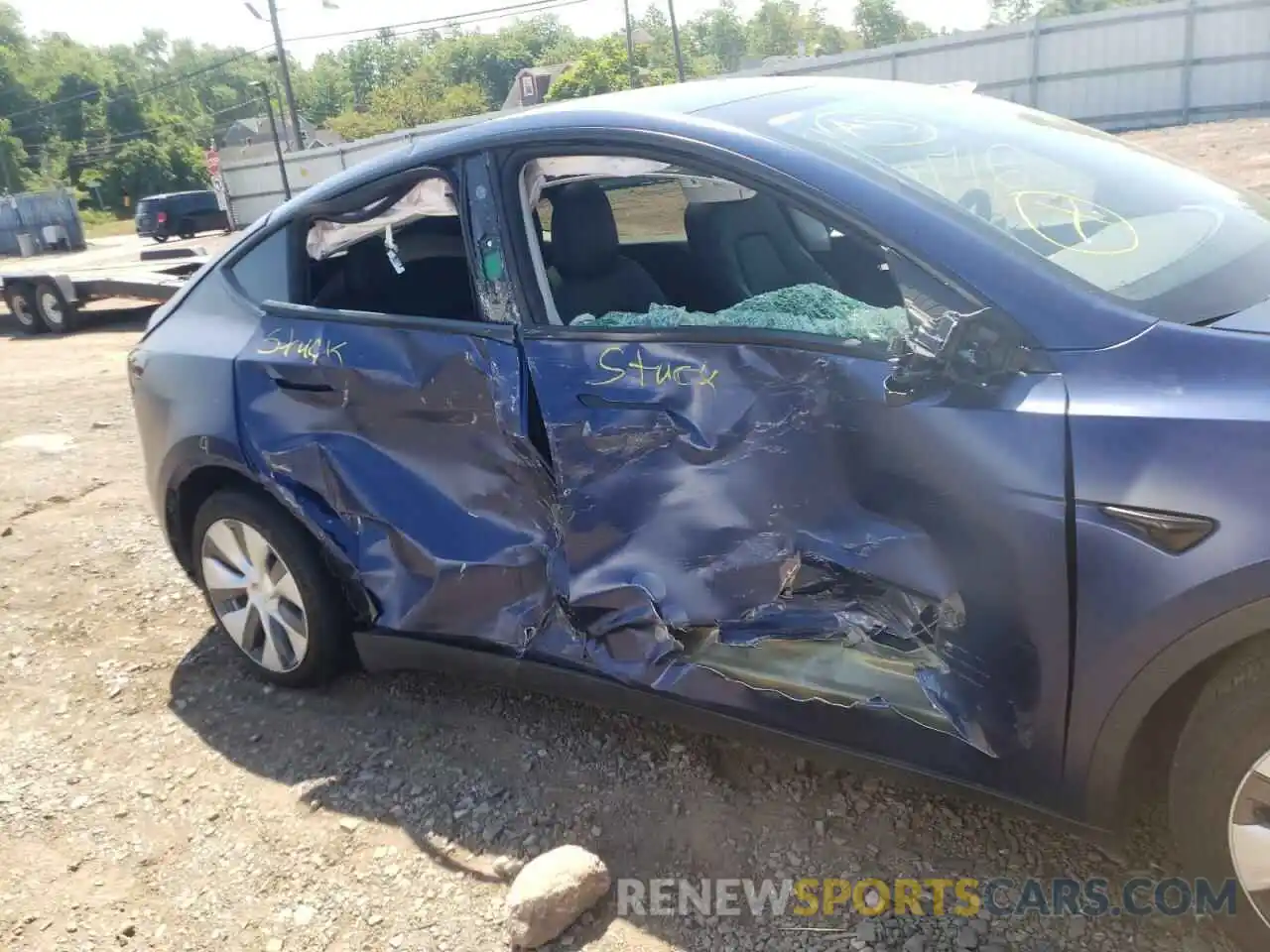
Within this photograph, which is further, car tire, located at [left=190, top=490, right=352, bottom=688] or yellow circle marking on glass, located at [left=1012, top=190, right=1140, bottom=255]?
car tire, located at [left=190, top=490, right=352, bottom=688]

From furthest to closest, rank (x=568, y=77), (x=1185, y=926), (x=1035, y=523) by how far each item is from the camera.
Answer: (x=568, y=77) → (x=1185, y=926) → (x=1035, y=523)

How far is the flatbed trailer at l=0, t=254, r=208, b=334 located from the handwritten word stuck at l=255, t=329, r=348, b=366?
26.7 ft

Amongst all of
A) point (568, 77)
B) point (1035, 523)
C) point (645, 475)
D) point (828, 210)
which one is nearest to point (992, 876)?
point (1035, 523)

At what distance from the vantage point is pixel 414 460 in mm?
2914

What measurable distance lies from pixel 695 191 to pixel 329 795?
197 cm

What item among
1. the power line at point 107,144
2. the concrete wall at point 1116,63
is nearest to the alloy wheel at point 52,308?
the concrete wall at point 1116,63

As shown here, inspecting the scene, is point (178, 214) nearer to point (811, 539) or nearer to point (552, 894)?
point (552, 894)

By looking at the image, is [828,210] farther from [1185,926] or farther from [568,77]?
[568,77]

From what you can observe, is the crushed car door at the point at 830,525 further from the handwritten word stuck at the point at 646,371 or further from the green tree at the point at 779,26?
the green tree at the point at 779,26

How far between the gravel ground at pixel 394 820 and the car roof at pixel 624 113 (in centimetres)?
161

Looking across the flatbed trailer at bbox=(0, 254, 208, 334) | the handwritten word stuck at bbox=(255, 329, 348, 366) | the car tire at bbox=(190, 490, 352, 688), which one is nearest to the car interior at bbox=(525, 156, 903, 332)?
the handwritten word stuck at bbox=(255, 329, 348, 366)

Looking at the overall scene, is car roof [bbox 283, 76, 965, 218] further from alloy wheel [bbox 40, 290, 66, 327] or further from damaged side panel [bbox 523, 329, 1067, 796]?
alloy wheel [bbox 40, 290, 66, 327]

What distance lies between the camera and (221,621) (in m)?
3.60

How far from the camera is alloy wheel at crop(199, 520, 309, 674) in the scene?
11.0ft
